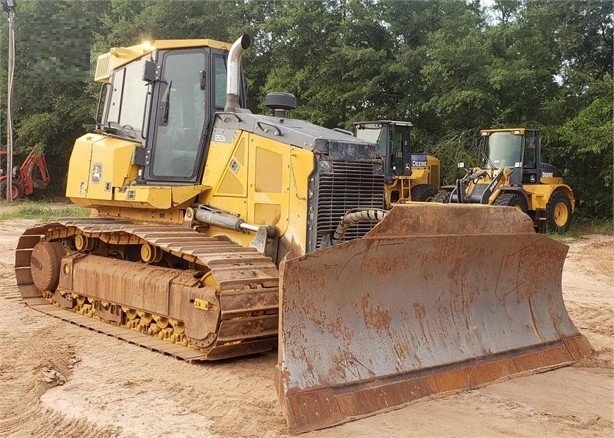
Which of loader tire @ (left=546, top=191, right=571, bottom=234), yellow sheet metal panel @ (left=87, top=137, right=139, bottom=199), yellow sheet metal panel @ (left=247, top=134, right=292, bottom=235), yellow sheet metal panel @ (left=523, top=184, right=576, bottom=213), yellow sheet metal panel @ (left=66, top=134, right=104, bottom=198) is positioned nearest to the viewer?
yellow sheet metal panel @ (left=247, top=134, right=292, bottom=235)

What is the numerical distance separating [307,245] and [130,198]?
2.02 metres

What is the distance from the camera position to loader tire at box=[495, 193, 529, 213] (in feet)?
49.6

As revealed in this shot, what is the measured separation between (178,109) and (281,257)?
1915 mm

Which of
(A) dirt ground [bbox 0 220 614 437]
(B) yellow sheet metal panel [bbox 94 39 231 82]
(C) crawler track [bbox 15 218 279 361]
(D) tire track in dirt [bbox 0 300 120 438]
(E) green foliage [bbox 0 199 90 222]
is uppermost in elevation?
(B) yellow sheet metal panel [bbox 94 39 231 82]

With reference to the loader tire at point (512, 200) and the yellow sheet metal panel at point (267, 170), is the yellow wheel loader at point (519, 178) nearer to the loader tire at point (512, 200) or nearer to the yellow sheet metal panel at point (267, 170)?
the loader tire at point (512, 200)

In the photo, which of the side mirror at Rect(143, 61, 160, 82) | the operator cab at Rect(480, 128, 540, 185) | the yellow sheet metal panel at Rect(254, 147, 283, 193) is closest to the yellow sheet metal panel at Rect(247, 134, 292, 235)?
the yellow sheet metal panel at Rect(254, 147, 283, 193)

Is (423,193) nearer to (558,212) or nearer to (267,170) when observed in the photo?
(558,212)

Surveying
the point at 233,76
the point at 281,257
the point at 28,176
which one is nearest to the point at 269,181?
the point at 281,257

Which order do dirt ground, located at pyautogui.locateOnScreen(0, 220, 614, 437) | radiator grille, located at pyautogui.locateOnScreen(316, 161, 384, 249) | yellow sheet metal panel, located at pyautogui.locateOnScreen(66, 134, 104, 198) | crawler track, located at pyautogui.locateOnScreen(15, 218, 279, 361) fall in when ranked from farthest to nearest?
yellow sheet metal panel, located at pyautogui.locateOnScreen(66, 134, 104, 198), radiator grille, located at pyautogui.locateOnScreen(316, 161, 384, 249), crawler track, located at pyautogui.locateOnScreen(15, 218, 279, 361), dirt ground, located at pyautogui.locateOnScreen(0, 220, 614, 437)

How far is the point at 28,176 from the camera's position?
25.7 meters

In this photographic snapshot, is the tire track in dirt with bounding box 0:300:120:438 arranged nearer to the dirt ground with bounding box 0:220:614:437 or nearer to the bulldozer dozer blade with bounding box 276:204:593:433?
the dirt ground with bounding box 0:220:614:437

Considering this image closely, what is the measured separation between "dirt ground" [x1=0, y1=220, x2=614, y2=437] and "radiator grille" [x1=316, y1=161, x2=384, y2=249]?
1220 mm

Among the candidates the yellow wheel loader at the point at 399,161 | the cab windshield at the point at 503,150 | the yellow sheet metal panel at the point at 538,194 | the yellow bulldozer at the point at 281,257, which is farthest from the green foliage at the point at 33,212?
the yellow bulldozer at the point at 281,257

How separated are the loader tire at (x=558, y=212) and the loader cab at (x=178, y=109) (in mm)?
11422
